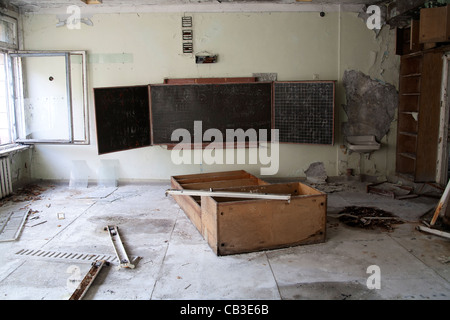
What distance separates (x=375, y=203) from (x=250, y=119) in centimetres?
221

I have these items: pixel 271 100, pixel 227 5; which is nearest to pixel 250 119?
pixel 271 100

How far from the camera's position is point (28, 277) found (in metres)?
3.16

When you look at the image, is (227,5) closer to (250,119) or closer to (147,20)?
(147,20)

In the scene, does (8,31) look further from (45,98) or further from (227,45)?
(227,45)

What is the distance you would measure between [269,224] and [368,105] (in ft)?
11.9

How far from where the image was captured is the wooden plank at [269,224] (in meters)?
3.49

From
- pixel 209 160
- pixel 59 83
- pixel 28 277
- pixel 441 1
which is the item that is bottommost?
pixel 28 277

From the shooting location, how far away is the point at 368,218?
4.48m

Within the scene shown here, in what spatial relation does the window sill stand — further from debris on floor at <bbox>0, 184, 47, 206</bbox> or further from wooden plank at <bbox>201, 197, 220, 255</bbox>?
wooden plank at <bbox>201, 197, 220, 255</bbox>

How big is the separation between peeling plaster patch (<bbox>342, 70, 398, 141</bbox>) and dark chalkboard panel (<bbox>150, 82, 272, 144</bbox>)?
1.33m

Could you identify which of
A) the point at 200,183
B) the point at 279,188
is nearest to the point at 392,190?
the point at 279,188

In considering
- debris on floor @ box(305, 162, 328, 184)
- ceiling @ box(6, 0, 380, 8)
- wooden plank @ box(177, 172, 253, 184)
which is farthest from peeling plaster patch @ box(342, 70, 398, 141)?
wooden plank @ box(177, 172, 253, 184)

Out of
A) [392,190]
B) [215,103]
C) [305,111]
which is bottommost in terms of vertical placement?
[392,190]

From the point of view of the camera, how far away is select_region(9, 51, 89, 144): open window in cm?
617
